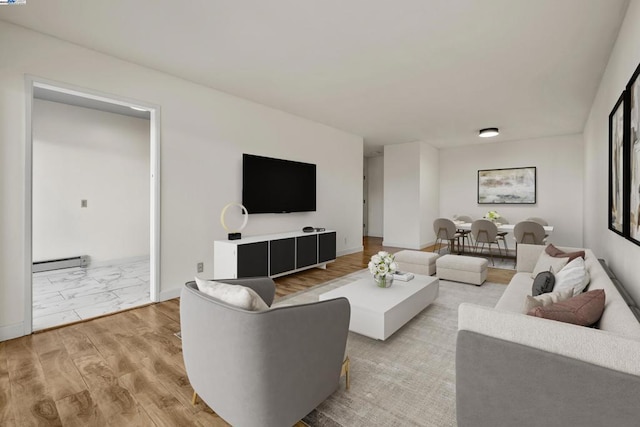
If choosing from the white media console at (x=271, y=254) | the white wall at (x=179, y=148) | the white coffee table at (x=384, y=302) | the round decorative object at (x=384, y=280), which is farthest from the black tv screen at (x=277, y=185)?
the round decorative object at (x=384, y=280)

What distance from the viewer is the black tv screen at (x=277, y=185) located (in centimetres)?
447

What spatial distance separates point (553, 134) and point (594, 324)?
683 centimetres

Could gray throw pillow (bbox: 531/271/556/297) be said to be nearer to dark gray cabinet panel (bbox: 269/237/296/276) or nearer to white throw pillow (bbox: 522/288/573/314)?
white throw pillow (bbox: 522/288/573/314)

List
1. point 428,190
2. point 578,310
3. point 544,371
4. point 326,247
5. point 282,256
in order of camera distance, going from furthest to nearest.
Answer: point 428,190, point 326,247, point 282,256, point 578,310, point 544,371

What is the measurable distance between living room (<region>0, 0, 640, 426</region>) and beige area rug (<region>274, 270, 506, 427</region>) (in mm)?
1356

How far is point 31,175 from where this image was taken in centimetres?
276

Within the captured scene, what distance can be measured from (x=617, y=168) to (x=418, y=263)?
102 inches

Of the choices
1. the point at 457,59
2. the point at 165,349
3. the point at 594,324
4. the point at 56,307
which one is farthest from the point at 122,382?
the point at 457,59

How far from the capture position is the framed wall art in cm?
224

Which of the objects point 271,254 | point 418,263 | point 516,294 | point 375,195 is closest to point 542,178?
point 375,195

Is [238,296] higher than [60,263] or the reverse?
higher

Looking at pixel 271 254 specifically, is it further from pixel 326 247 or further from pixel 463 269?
pixel 463 269

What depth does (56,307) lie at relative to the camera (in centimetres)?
333

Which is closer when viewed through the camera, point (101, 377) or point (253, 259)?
point (101, 377)
